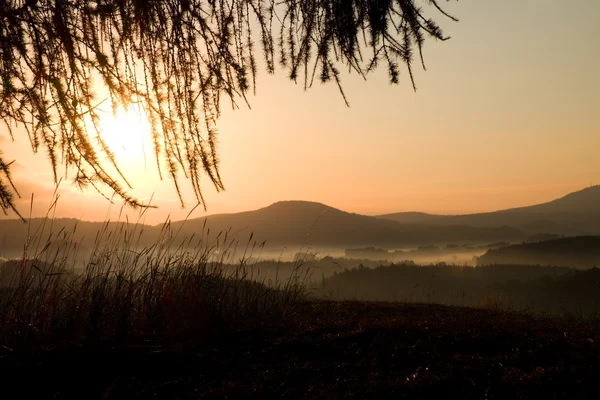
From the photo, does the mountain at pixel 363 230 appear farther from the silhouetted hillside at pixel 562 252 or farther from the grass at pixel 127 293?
the grass at pixel 127 293

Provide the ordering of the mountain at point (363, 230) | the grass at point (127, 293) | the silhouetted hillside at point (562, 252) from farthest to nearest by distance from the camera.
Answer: the mountain at point (363, 230) → the silhouetted hillside at point (562, 252) → the grass at point (127, 293)

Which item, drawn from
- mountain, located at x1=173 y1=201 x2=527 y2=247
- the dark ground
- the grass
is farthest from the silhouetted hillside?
the dark ground

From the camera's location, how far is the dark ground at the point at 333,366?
2.06m

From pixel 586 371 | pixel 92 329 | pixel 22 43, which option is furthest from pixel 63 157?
pixel 586 371

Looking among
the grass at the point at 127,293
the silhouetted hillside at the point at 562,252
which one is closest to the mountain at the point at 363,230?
the silhouetted hillside at the point at 562,252

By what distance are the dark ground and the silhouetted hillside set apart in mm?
100480

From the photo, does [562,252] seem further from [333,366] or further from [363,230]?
[333,366]

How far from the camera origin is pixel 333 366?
2369 mm

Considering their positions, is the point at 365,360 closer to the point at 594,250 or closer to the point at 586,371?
the point at 586,371

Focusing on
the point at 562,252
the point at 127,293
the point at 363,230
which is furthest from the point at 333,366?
the point at 363,230

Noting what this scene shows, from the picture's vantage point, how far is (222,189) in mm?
2129

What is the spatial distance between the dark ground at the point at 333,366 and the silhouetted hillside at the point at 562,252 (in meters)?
100

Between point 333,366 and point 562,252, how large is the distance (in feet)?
359

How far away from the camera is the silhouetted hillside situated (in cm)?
9550
